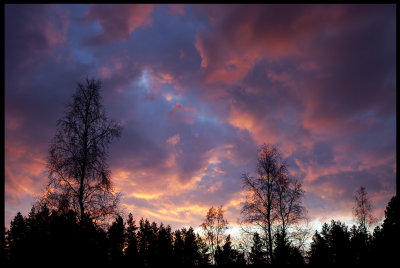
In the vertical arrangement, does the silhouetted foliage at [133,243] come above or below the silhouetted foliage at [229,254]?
above

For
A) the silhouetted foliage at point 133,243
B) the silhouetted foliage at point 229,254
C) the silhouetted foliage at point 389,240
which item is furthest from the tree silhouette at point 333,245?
the silhouetted foliage at point 389,240

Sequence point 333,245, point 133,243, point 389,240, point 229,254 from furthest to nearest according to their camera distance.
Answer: point 133,243 → point 229,254 → point 333,245 → point 389,240

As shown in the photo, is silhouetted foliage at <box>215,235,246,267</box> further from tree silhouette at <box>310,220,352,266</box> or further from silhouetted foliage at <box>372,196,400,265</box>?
silhouetted foliage at <box>372,196,400,265</box>

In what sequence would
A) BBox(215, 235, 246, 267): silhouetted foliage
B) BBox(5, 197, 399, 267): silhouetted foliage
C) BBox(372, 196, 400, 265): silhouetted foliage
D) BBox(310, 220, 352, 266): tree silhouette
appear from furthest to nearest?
BBox(215, 235, 246, 267): silhouetted foliage, BBox(310, 220, 352, 266): tree silhouette, BBox(372, 196, 400, 265): silhouetted foliage, BBox(5, 197, 399, 267): silhouetted foliage

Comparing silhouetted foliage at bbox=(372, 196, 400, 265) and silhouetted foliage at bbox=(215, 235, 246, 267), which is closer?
silhouetted foliage at bbox=(372, 196, 400, 265)

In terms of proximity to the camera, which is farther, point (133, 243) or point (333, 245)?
point (133, 243)

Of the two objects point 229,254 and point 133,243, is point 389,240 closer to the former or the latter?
point 229,254

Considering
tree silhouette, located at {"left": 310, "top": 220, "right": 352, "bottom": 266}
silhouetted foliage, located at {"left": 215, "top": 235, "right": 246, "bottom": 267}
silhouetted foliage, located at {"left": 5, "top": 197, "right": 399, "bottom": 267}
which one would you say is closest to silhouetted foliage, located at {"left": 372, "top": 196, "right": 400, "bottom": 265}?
silhouetted foliage, located at {"left": 5, "top": 197, "right": 399, "bottom": 267}

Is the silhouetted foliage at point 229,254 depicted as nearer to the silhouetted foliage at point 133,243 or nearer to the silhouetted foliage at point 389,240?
the silhouetted foliage at point 133,243

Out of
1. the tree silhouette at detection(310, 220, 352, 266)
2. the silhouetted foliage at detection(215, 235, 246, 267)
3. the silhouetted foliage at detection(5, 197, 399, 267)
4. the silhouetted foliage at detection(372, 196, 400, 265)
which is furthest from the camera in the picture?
the silhouetted foliage at detection(215, 235, 246, 267)

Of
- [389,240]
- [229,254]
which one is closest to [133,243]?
[229,254]

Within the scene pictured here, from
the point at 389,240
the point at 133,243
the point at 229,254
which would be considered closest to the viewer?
the point at 389,240

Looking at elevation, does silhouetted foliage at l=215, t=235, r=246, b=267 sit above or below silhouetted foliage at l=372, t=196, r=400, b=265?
below

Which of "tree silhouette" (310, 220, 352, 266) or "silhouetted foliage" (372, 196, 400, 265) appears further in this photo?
"tree silhouette" (310, 220, 352, 266)
